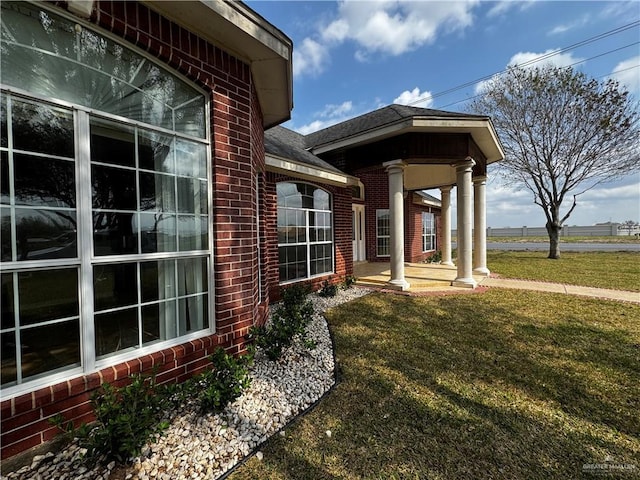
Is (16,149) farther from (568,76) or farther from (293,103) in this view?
(568,76)

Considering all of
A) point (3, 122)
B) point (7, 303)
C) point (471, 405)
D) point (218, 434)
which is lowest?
point (471, 405)

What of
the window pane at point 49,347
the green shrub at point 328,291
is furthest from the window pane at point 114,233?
the green shrub at point 328,291

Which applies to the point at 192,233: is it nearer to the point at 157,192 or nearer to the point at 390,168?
the point at 157,192

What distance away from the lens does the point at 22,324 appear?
2031 mm

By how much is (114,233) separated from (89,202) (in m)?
0.33

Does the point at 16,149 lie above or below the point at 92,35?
below

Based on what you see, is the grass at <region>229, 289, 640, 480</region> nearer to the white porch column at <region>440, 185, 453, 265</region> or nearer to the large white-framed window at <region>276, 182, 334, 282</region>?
the large white-framed window at <region>276, 182, 334, 282</region>

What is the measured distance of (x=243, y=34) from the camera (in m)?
2.94

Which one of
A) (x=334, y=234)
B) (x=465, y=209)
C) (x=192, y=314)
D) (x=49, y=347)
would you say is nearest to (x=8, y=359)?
(x=49, y=347)

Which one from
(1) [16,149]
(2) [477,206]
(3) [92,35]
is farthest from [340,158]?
(1) [16,149]

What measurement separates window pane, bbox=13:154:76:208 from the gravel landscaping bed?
1.79 metres

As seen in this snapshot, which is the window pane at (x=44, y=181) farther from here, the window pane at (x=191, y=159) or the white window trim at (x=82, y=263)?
the window pane at (x=191, y=159)

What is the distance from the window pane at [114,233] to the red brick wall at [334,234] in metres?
3.84

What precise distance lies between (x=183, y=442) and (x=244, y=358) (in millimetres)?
802
